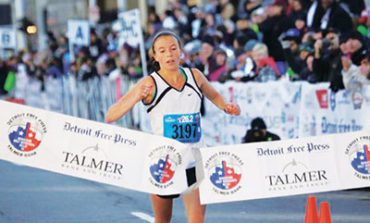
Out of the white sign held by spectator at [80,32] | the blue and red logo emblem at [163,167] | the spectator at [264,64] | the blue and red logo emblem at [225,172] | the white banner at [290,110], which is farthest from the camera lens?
the white sign held by spectator at [80,32]

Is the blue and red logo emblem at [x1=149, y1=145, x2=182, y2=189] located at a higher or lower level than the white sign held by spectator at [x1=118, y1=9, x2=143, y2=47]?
lower

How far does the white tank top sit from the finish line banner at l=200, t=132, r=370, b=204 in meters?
0.18

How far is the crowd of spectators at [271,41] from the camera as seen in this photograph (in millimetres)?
16542

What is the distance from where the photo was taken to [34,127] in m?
8.06

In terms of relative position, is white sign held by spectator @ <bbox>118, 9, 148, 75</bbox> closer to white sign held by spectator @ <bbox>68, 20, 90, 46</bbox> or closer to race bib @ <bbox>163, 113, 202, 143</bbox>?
white sign held by spectator @ <bbox>68, 20, 90, 46</bbox>

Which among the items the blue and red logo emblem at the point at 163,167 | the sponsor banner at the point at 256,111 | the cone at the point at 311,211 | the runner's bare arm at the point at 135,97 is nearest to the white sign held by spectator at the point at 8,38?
the sponsor banner at the point at 256,111

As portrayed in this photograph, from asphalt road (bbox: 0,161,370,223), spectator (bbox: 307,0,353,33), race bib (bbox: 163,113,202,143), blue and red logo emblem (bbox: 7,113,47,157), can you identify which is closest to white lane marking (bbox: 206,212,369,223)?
asphalt road (bbox: 0,161,370,223)

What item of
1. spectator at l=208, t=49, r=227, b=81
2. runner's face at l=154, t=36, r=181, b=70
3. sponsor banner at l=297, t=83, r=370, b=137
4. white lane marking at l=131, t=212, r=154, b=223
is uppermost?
spectator at l=208, t=49, r=227, b=81

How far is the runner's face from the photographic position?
7.96 meters

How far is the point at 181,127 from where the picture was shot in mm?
7938

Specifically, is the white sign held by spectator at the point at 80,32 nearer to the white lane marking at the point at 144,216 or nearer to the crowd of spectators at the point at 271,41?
the crowd of spectators at the point at 271,41

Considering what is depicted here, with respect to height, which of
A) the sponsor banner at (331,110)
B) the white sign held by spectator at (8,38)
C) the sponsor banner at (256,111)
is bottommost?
the sponsor banner at (331,110)

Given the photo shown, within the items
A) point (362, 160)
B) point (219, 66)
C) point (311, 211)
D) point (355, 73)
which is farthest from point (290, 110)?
point (362, 160)

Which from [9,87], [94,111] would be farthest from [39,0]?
[94,111]
